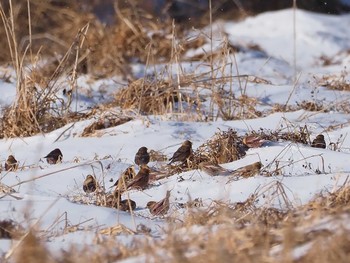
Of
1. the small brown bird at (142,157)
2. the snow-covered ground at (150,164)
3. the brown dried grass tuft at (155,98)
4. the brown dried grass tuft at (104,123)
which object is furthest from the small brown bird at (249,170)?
the brown dried grass tuft at (155,98)

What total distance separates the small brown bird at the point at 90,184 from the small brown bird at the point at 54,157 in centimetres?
71

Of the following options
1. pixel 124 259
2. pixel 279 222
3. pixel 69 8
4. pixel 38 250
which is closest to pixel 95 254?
pixel 124 259

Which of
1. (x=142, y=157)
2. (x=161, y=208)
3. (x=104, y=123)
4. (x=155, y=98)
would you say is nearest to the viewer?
(x=161, y=208)

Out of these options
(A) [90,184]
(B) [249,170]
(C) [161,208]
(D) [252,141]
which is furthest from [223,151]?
(C) [161,208]

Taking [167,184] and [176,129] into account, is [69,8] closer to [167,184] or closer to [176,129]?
[176,129]

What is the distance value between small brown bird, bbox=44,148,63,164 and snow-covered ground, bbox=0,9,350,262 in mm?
68

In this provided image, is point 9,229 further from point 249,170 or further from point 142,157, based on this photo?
point 142,157

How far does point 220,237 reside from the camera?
2.82 m

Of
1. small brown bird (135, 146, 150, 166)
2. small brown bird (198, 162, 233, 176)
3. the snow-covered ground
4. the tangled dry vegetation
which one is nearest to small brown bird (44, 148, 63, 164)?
the snow-covered ground

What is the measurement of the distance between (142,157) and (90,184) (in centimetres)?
66

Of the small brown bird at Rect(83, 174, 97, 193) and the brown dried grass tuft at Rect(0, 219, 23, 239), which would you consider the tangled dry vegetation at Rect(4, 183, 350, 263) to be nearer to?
the brown dried grass tuft at Rect(0, 219, 23, 239)

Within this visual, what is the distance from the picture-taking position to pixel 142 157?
5.11 m

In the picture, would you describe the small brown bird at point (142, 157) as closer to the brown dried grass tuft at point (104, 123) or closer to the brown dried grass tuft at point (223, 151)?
the brown dried grass tuft at point (223, 151)

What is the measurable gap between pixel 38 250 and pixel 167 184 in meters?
2.03
